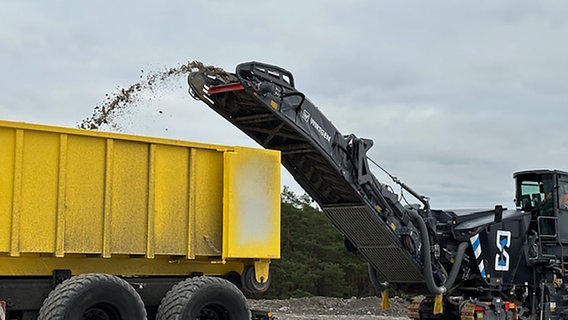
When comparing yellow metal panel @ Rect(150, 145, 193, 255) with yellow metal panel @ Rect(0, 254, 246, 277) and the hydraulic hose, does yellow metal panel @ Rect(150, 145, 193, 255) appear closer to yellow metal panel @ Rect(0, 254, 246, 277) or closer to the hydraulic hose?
yellow metal panel @ Rect(0, 254, 246, 277)

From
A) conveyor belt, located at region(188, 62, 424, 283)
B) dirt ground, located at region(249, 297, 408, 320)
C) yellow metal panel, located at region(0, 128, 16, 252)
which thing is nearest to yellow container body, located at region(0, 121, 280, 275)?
yellow metal panel, located at region(0, 128, 16, 252)

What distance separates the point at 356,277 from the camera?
40.8m

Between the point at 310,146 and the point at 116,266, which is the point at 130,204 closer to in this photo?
the point at 116,266

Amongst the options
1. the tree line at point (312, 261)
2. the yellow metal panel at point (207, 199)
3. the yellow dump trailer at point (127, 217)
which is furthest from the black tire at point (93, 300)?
the tree line at point (312, 261)

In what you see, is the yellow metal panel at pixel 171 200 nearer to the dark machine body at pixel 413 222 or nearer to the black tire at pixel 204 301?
the black tire at pixel 204 301

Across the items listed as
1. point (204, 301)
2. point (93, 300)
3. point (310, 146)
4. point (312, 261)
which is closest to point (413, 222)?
point (310, 146)

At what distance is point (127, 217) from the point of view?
376 inches

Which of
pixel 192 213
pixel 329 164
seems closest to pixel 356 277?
pixel 329 164

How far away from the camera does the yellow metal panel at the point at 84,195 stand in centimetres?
912

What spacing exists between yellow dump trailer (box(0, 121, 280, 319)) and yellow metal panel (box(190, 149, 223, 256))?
0.01 metres

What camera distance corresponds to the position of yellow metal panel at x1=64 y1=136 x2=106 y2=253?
29.9ft

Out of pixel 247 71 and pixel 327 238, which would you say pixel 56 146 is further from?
pixel 327 238

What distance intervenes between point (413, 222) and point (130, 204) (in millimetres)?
6333

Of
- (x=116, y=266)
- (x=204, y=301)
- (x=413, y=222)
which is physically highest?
(x=413, y=222)
